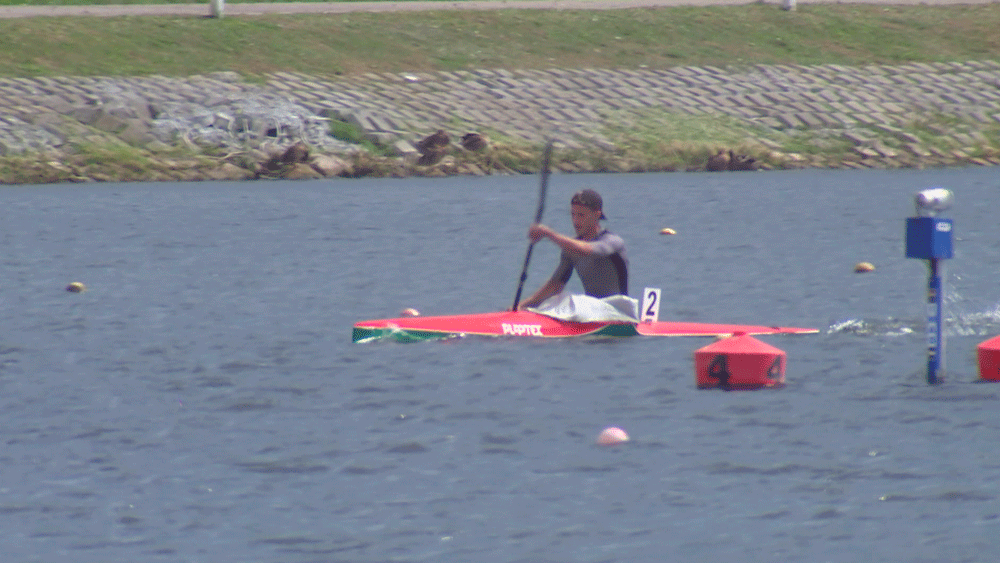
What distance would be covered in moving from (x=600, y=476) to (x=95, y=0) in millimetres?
39868

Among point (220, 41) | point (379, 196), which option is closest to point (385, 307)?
point (379, 196)

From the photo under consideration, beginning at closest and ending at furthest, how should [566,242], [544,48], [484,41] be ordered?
1. [566,242]
2. [544,48]
3. [484,41]

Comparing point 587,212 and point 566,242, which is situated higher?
point 587,212

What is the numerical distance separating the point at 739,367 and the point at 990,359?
173 centimetres

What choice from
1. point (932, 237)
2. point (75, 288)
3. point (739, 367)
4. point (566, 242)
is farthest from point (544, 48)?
point (932, 237)

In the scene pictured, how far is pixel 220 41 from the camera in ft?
131

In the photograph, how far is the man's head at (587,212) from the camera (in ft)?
46.1

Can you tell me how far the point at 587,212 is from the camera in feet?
46.2

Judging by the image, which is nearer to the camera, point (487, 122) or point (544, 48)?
point (487, 122)

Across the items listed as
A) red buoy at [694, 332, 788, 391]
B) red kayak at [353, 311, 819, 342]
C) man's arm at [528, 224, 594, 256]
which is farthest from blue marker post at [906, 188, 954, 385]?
man's arm at [528, 224, 594, 256]

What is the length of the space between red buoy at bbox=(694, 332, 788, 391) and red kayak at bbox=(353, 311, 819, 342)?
2170mm

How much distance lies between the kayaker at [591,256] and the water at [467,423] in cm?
79

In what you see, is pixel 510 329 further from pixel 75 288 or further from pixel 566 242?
pixel 75 288

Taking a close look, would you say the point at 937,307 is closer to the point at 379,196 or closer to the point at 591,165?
the point at 379,196
